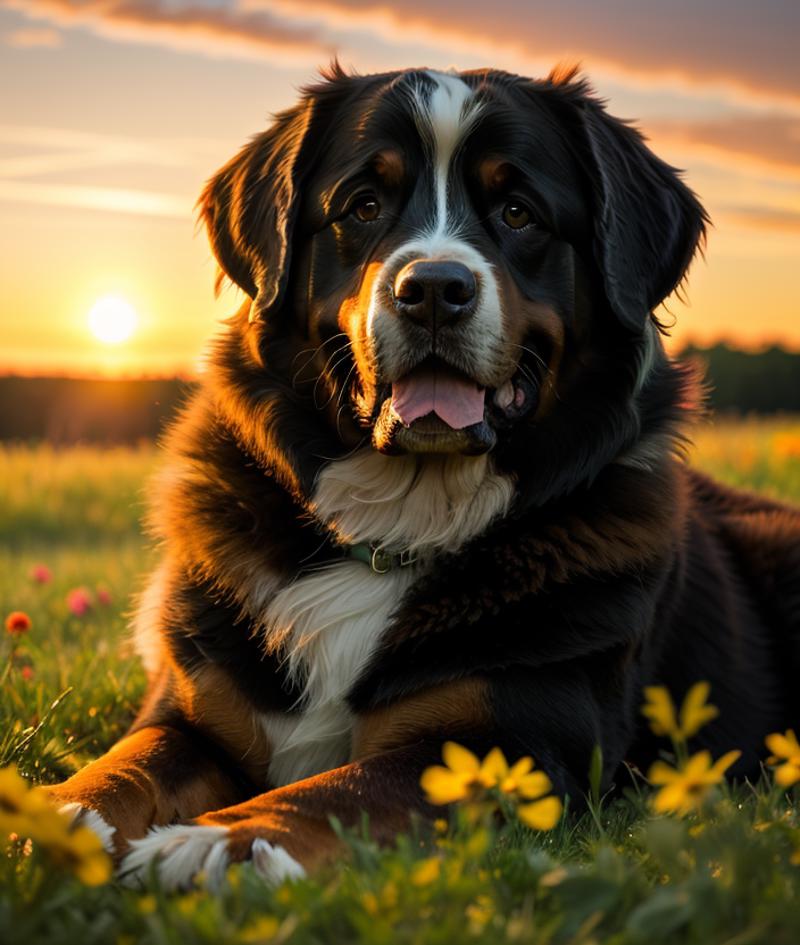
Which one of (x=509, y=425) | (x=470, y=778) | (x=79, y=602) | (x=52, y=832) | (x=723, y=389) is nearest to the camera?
(x=52, y=832)

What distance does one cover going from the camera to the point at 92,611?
5.98 metres

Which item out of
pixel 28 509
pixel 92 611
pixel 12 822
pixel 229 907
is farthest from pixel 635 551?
pixel 28 509

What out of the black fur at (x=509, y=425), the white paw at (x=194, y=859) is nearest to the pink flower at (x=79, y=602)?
the black fur at (x=509, y=425)

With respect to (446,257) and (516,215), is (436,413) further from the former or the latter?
(516,215)

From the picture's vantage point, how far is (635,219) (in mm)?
3572

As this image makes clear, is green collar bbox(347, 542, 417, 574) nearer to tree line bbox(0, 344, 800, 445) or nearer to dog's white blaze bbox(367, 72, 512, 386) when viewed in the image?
dog's white blaze bbox(367, 72, 512, 386)

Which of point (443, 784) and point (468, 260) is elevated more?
point (468, 260)

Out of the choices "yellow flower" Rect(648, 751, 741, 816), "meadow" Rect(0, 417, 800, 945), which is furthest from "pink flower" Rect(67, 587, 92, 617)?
"yellow flower" Rect(648, 751, 741, 816)

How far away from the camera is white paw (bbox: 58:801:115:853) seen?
8.71 ft

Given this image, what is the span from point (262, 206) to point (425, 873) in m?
2.36

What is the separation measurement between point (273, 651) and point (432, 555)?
1.72 feet

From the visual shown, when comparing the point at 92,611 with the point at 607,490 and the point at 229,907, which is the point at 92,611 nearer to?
the point at 607,490

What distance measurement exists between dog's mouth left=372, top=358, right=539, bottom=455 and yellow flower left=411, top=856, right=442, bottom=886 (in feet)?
4.78

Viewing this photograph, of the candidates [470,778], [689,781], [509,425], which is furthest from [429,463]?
[689,781]
